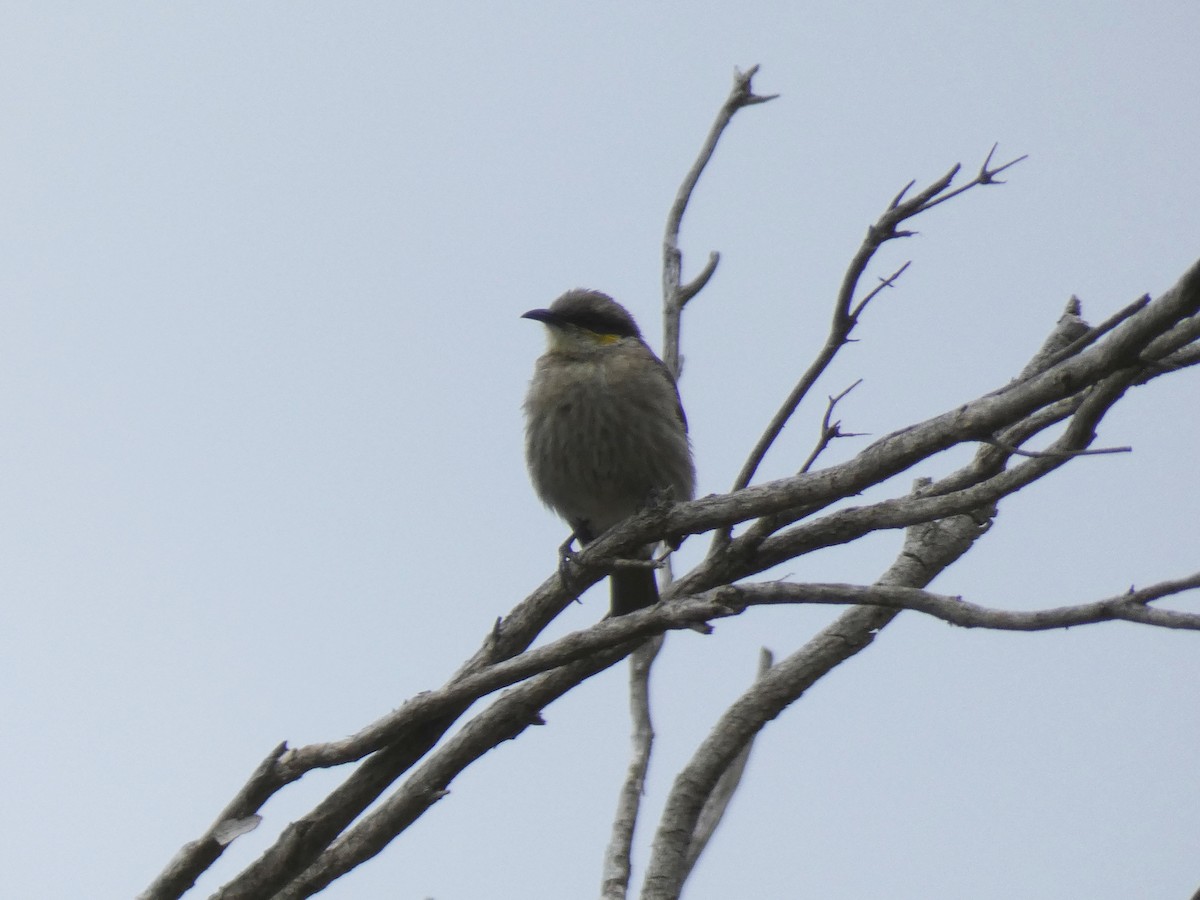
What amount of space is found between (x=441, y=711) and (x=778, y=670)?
1468mm

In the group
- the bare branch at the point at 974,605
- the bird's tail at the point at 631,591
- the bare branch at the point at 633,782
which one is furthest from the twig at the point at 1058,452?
the bird's tail at the point at 631,591

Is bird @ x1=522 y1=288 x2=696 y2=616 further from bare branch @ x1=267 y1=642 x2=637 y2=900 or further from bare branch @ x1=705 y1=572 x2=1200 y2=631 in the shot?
bare branch @ x1=705 y1=572 x2=1200 y2=631

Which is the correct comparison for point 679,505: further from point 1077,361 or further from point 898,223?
point 1077,361

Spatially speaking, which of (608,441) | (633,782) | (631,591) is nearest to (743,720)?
(633,782)

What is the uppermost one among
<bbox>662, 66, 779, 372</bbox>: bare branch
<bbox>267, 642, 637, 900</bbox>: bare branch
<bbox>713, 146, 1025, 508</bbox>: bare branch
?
<bbox>662, 66, 779, 372</bbox>: bare branch

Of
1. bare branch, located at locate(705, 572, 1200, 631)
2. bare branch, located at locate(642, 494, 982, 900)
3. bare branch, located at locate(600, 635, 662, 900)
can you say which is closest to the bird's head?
bare branch, located at locate(600, 635, 662, 900)

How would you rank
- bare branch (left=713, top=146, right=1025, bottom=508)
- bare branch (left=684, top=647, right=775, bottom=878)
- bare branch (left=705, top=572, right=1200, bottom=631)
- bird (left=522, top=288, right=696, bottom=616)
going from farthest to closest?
bird (left=522, top=288, right=696, bottom=616), bare branch (left=684, top=647, right=775, bottom=878), bare branch (left=713, top=146, right=1025, bottom=508), bare branch (left=705, top=572, right=1200, bottom=631)

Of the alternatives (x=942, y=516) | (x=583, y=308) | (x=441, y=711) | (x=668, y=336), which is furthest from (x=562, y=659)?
(x=583, y=308)

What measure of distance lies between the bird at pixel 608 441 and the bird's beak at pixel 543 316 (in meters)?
0.29

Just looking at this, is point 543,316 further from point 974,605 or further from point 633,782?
point 974,605

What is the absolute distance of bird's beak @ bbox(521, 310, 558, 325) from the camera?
7121 mm

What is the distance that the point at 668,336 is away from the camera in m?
6.08

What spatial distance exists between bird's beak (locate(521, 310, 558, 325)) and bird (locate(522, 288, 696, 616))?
0.95 ft

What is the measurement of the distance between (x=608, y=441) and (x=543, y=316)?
1.02 metres
